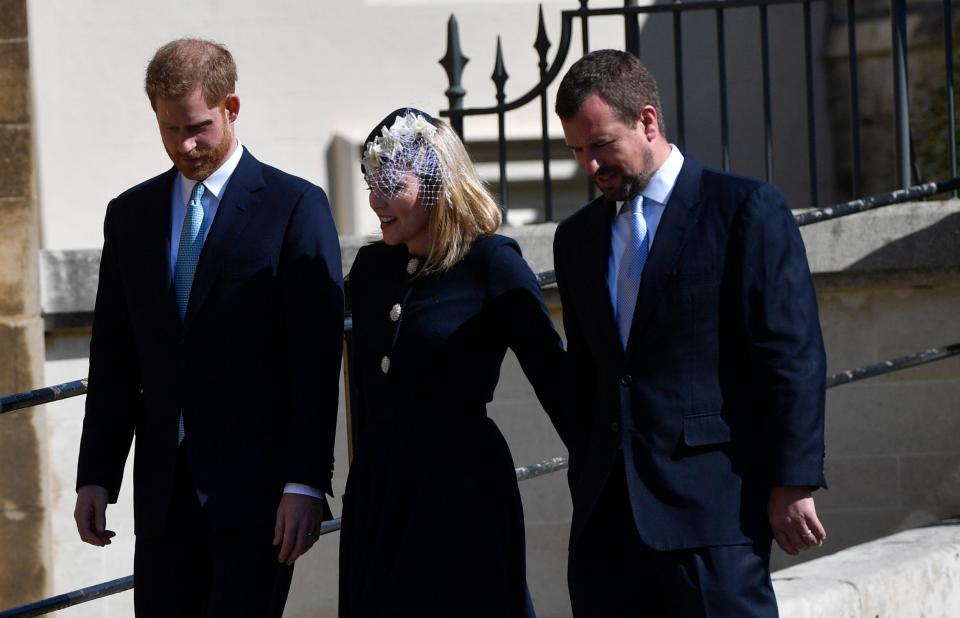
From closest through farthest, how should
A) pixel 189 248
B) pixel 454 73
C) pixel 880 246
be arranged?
pixel 189 248, pixel 880 246, pixel 454 73

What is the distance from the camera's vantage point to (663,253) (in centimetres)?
307

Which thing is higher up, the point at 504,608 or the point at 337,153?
the point at 337,153

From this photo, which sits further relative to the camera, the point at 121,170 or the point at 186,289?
the point at 121,170

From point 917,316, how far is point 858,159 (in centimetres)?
60

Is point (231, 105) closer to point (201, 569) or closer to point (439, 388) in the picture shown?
point (439, 388)

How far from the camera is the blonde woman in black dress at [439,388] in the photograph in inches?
124

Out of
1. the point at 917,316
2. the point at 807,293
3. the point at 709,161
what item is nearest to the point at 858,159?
the point at 917,316

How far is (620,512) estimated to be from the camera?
3117 mm

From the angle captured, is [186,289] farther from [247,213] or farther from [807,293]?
[807,293]

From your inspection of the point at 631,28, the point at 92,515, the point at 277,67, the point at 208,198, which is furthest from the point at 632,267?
the point at 277,67

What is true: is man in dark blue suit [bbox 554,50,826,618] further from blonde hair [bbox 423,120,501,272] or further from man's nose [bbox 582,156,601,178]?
blonde hair [bbox 423,120,501,272]

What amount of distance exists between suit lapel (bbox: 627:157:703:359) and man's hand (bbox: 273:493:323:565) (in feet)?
2.30

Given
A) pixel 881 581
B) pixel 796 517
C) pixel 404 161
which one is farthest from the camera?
pixel 881 581

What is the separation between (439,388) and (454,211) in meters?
0.36
